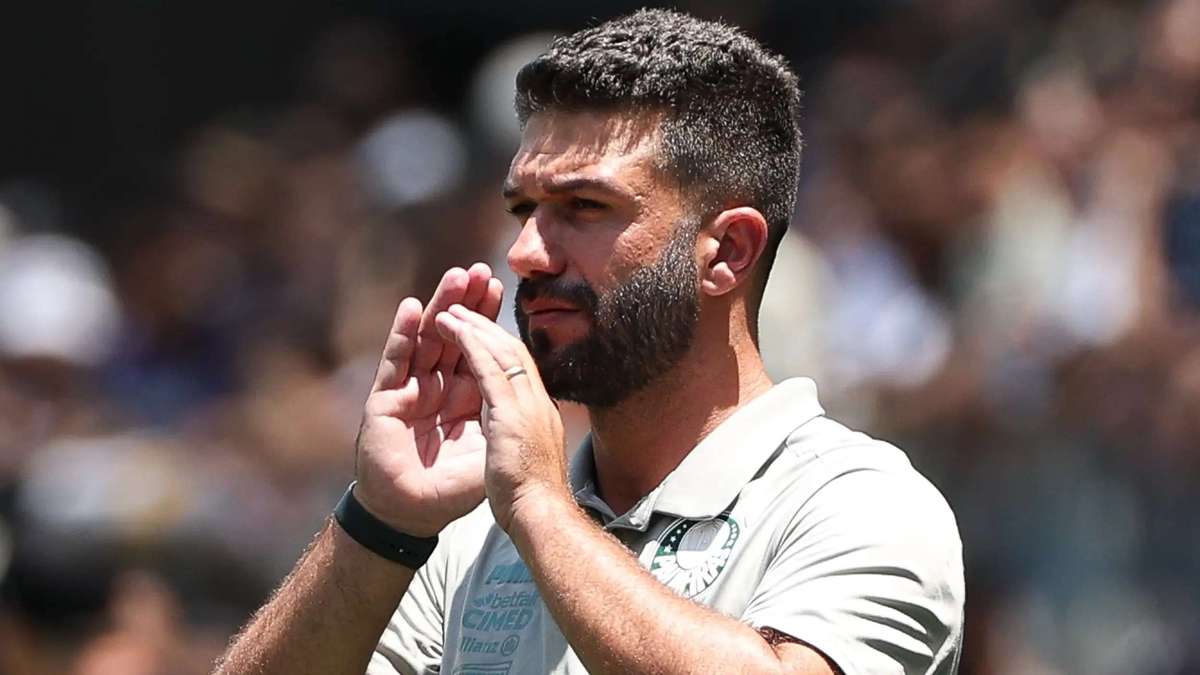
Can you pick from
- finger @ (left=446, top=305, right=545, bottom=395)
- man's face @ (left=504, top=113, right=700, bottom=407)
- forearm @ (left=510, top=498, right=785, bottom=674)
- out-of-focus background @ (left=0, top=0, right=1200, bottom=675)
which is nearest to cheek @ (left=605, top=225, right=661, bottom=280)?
man's face @ (left=504, top=113, right=700, bottom=407)

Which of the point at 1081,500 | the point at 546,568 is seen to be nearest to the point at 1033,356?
the point at 1081,500

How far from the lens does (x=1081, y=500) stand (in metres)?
6.16

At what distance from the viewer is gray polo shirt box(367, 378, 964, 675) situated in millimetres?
2895

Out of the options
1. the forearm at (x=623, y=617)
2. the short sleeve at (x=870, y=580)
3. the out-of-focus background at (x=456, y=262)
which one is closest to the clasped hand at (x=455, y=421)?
the forearm at (x=623, y=617)

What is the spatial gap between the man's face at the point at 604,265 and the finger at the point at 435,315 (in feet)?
0.36

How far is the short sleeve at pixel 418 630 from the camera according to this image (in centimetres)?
338

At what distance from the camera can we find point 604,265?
3227 mm

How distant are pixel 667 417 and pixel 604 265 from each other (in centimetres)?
27

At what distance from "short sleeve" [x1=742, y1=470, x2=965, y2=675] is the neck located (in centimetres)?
34

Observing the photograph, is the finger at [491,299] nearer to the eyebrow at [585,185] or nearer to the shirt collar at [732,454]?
the eyebrow at [585,185]

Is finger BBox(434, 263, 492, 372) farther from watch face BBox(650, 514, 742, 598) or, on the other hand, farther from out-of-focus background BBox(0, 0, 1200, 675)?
out-of-focus background BBox(0, 0, 1200, 675)

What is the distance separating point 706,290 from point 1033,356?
3.34 m

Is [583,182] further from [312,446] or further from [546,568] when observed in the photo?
[312,446]

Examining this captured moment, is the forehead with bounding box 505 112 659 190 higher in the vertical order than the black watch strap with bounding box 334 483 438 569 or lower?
higher
